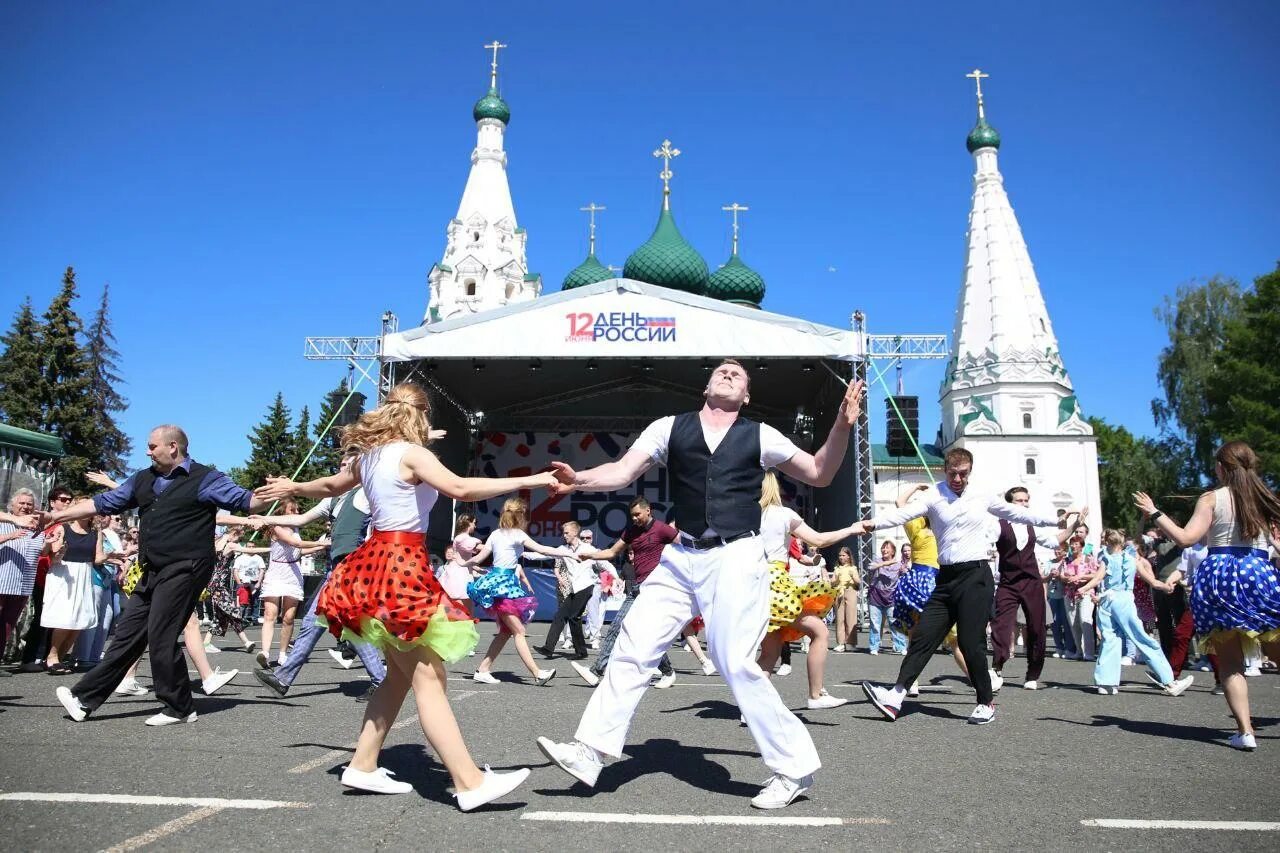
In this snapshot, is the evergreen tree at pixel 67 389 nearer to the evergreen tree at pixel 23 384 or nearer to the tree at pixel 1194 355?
the evergreen tree at pixel 23 384

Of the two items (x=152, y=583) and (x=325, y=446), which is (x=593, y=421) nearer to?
(x=152, y=583)

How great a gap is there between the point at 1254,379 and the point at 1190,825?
3774 centimetres

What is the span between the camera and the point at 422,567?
3855 mm

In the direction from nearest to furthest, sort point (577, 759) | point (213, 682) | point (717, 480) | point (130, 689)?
1. point (577, 759)
2. point (717, 480)
3. point (213, 682)
4. point (130, 689)

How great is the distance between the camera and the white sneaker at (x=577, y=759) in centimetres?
383

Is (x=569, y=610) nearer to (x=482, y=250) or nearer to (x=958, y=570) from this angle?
(x=958, y=570)

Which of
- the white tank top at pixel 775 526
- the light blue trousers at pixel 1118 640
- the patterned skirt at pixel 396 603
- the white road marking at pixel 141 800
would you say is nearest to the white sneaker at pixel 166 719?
the white road marking at pixel 141 800

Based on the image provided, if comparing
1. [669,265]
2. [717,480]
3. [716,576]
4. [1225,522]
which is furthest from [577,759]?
[669,265]

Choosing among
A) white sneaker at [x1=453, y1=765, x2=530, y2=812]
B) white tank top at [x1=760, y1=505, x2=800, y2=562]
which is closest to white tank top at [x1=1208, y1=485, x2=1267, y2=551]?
white tank top at [x1=760, y1=505, x2=800, y2=562]

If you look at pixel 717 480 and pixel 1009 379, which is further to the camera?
pixel 1009 379

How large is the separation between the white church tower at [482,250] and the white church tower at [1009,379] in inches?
Result: 971

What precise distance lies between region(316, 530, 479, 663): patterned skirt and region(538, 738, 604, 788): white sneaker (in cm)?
54

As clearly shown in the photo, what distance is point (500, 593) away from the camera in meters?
8.76

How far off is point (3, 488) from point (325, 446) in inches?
1816
